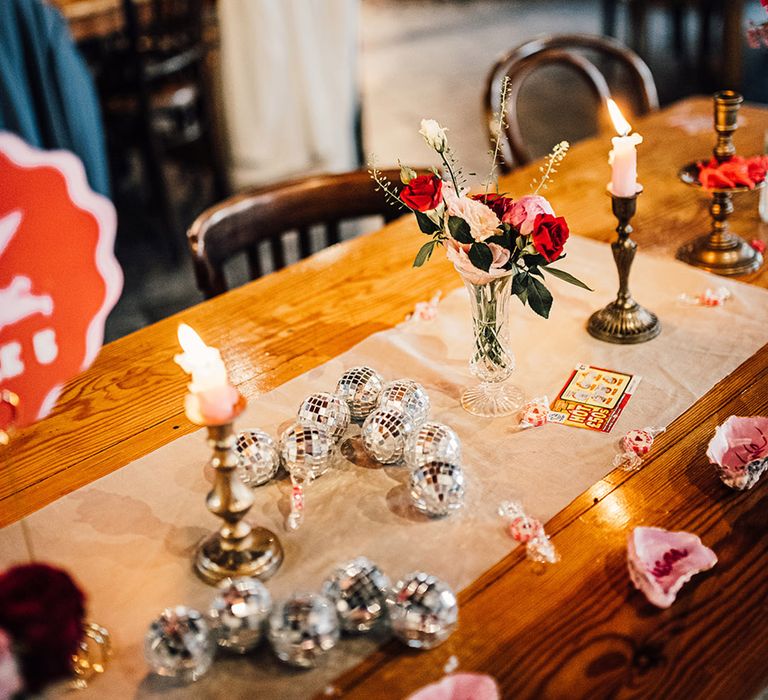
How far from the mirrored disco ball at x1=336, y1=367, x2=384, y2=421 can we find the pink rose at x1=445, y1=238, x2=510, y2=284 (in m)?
0.19

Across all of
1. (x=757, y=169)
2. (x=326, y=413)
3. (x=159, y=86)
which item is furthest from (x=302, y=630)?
(x=159, y=86)

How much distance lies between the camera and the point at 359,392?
1.11 m

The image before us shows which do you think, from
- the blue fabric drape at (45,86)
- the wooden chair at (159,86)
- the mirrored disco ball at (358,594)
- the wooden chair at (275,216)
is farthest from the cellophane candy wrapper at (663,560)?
the wooden chair at (159,86)

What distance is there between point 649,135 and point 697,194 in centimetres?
31

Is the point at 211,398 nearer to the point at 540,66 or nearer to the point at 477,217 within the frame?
the point at 477,217

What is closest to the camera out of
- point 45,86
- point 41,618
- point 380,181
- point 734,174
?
point 41,618

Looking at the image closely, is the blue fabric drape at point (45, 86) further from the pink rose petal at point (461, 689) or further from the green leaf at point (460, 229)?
the pink rose petal at point (461, 689)

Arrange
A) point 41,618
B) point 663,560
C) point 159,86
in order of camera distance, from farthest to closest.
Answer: point 159,86 < point 663,560 < point 41,618

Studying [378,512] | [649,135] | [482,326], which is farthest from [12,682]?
[649,135]

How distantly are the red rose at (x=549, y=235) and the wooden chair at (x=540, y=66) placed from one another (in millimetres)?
988

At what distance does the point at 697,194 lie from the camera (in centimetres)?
172

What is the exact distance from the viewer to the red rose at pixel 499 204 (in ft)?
3.25

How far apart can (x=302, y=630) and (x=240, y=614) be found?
61mm

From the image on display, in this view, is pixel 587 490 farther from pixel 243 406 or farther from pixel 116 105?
pixel 116 105
